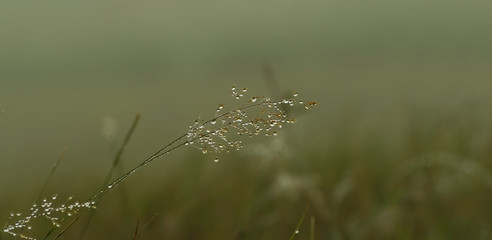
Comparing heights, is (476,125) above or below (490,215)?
above

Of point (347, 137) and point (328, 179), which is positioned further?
point (347, 137)

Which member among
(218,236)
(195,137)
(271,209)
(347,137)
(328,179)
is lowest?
(195,137)

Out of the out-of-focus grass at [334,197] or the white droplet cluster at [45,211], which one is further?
the out-of-focus grass at [334,197]

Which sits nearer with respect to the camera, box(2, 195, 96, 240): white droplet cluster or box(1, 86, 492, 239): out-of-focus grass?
box(2, 195, 96, 240): white droplet cluster

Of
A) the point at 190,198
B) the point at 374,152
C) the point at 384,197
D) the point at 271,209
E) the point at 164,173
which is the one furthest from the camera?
the point at 164,173

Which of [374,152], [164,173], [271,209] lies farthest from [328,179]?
[164,173]

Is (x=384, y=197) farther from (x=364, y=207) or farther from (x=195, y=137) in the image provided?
(x=195, y=137)

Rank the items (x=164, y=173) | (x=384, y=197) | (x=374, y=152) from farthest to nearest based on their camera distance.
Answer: (x=164, y=173) < (x=374, y=152) < (x=384, y=197)

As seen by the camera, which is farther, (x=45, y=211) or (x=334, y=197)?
(x=334, y=197)

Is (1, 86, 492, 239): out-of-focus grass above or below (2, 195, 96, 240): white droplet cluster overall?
above

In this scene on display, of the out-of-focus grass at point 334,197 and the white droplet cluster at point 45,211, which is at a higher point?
the out-of-focus grass at point 334,197

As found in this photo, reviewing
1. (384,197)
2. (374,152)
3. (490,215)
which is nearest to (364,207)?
(384,197)
